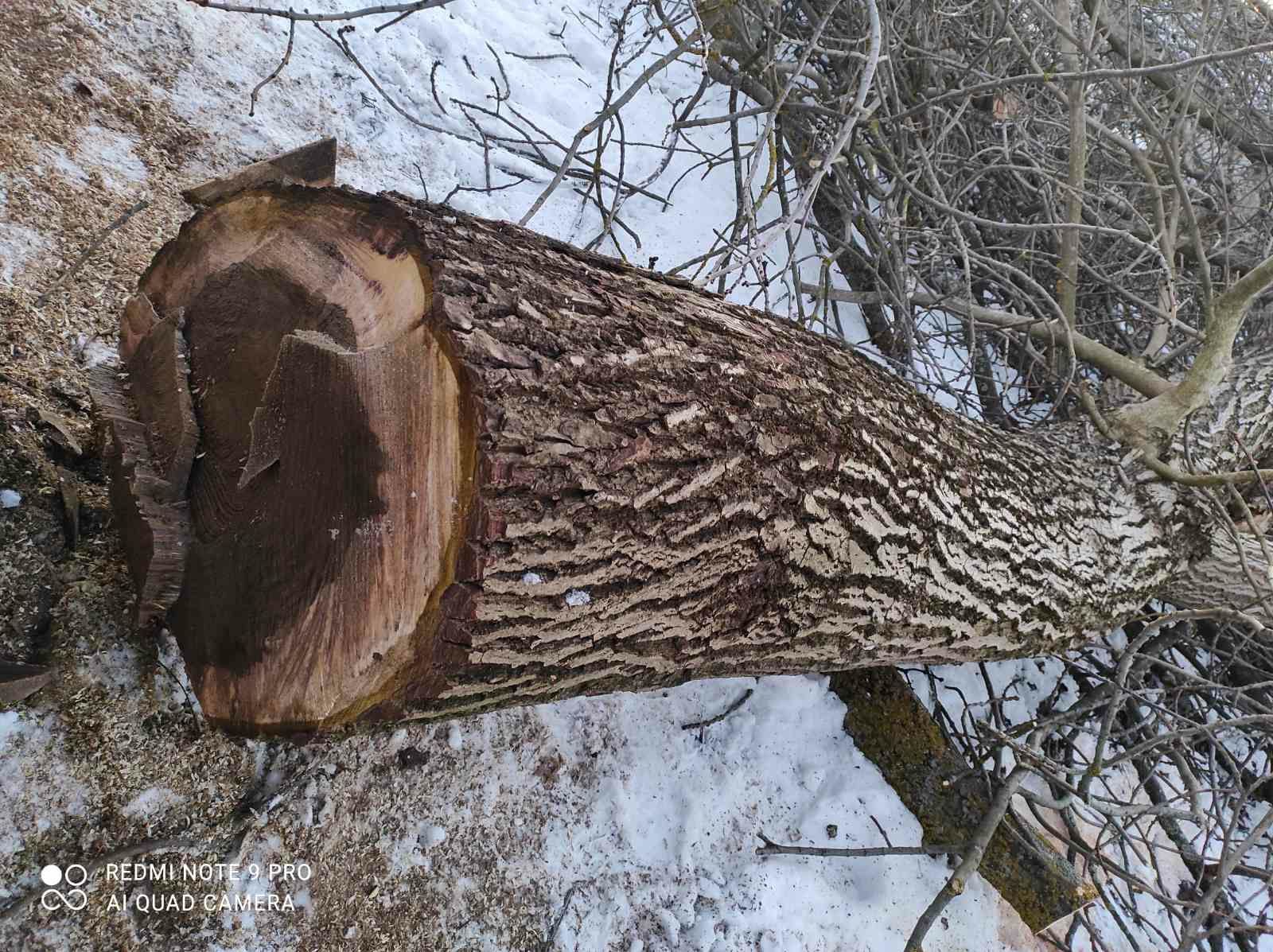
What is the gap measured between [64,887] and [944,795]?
2072 millimetres

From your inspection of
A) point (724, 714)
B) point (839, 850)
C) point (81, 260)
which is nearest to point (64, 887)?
point (81, 260)

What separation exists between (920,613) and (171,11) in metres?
2.47

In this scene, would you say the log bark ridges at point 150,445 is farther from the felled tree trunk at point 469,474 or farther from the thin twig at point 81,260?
the thin twig at point 81,260

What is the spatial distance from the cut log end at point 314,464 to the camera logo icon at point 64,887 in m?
0.35

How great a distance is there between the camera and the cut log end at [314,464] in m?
0.91

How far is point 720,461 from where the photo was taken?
1.14 meters

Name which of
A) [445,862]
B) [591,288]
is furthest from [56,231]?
[445,862]

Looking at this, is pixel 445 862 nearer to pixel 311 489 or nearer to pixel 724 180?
pixel 311 489

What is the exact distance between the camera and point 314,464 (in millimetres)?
972

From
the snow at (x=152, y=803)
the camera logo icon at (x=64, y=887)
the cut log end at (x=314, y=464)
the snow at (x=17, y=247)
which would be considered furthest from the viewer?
the snow at (x=17, y=247)

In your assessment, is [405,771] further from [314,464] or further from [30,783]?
[314,464]

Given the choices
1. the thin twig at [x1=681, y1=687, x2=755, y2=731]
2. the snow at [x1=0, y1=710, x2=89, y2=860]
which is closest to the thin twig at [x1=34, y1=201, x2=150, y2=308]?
the snow at [x1=0, y1=710, x2=89, y2=860]

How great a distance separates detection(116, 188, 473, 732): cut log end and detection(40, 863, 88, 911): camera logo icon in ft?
1.15

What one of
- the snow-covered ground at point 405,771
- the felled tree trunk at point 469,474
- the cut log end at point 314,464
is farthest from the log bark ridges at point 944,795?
the cut log end at point 314,464
